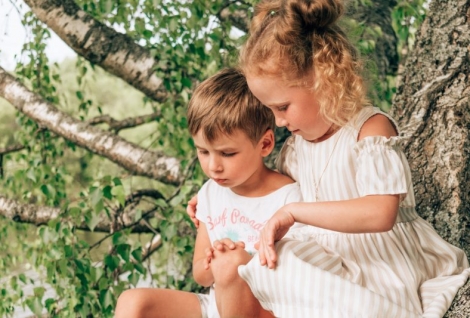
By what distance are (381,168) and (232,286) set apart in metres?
0.35

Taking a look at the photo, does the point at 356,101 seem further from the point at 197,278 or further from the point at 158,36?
the point at 158,36

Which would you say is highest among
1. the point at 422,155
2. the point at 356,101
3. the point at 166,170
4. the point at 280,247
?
the point at 356,101

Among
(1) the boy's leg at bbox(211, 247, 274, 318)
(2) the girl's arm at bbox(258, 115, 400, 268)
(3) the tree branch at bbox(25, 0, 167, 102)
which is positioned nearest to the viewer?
(2) the girl's arm at bbox(258, 115, 400, 268)

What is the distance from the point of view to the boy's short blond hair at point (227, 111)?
1442 mm

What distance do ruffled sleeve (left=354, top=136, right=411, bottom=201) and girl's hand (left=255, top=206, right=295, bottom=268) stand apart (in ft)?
0.47

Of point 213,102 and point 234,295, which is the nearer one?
point 234,295

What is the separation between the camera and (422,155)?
1782 mm

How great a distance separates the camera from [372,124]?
1.36m

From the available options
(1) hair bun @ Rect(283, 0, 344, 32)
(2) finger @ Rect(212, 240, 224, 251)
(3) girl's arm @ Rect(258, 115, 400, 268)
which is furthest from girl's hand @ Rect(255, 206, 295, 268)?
(1) hair bun @ Rect(283, 0, 344, 32)

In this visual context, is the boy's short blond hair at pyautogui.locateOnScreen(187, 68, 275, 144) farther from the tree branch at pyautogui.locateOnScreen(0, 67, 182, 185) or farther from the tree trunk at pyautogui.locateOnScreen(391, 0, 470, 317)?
the tree branch at pyautogui.locateOnScreen(0, 67, 182, 185)

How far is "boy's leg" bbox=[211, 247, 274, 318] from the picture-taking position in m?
1.36

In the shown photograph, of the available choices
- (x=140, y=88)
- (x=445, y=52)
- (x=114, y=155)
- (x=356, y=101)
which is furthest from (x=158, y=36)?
(x=356, y=101)

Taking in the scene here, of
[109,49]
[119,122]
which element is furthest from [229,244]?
[119,122]

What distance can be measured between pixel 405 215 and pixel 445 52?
1.89ft
